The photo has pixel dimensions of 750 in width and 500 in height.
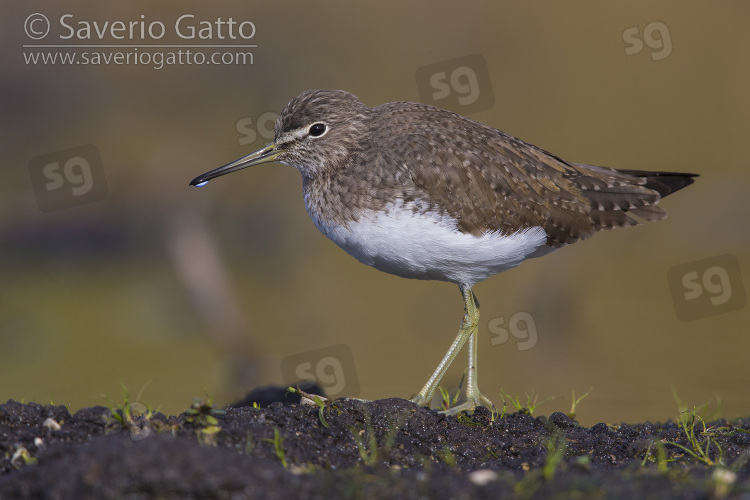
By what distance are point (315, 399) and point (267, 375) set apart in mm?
4851

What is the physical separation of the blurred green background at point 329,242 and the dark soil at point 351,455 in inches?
117

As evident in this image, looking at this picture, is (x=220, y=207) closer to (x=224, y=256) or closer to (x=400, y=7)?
(x=224, y=256)

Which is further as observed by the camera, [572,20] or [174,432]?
[572,20]

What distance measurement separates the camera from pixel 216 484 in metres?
3.90

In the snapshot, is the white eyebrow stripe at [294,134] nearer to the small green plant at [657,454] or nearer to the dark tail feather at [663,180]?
the dark tail feather at [663,180]

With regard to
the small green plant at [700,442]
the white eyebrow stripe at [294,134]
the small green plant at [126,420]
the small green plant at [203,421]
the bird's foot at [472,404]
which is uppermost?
the white eyebrow stripe at [294,134]

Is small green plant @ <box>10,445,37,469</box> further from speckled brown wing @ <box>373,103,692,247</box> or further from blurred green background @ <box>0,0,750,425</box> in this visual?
blurred green background @ <box>0,0,750,425</box>

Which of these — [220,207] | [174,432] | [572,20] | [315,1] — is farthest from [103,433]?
[572,20]

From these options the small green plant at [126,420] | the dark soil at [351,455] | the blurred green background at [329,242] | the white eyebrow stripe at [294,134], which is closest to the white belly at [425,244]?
the white eyebrow stripe at [294,134]

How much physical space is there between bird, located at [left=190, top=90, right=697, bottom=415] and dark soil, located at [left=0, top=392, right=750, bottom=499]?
93 centimetres

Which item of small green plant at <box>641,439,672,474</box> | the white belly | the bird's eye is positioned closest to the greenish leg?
the white belly

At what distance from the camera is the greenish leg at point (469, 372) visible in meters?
6.75

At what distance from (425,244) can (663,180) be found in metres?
2.83

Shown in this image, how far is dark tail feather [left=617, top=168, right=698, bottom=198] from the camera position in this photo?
788 centimetres
